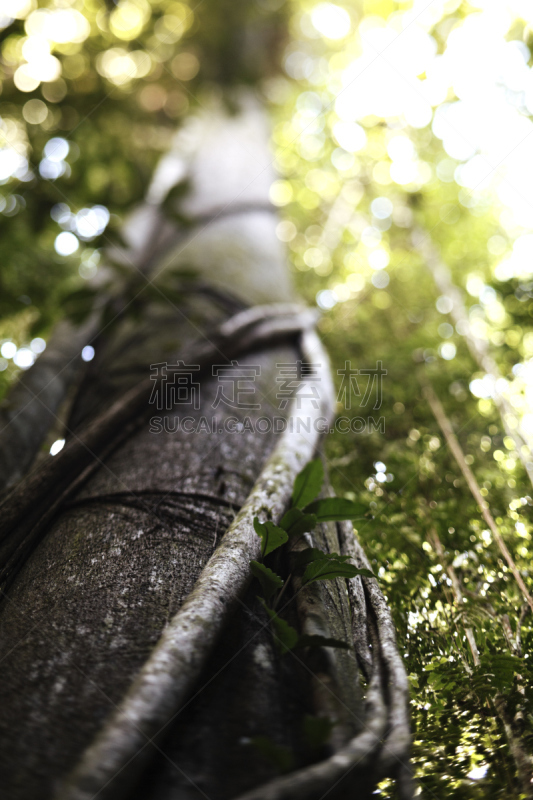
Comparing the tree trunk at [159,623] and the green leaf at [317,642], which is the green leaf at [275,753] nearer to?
the tree trunk at [159,623]

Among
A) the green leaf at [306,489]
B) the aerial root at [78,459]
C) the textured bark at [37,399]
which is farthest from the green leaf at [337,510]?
the textured bark at [37,399]

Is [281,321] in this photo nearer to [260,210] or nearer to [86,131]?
[260,210]

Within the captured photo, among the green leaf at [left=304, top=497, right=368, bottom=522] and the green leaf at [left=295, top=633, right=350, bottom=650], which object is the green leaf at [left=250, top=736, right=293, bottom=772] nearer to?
the green leaf at [left=295, top=633, right=350, bottom=650]

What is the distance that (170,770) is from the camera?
2.10ft

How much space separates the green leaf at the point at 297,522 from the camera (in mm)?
997

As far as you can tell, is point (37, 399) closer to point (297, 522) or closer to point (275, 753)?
point (297, 522)

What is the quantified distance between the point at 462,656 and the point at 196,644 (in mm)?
624

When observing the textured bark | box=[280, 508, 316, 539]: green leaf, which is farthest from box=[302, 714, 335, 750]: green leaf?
the textured bark

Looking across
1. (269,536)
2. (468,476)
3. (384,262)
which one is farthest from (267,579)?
(384,262)

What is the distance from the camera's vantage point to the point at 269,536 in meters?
0.96

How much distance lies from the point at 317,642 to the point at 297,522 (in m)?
0.26

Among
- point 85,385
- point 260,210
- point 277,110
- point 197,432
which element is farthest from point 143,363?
point 277,110

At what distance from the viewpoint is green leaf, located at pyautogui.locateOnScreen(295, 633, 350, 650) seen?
0.79 metres

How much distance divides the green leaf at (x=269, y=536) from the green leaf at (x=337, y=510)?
105 mm
